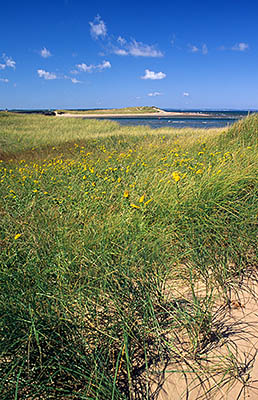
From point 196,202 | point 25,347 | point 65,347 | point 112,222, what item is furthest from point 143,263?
point 196,202

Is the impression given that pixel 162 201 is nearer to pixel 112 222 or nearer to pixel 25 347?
pixel 112 222

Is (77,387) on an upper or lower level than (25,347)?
lower

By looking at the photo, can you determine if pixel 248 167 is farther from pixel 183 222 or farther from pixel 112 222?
pixel 112 222

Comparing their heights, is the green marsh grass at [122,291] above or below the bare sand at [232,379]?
above

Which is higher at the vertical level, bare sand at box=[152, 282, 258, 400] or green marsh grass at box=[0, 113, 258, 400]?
green marsh grass at box=[0, 113, 258, 400]

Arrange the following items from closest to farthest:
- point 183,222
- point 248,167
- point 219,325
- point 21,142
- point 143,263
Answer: point 219,325
point 143,263
point 183,222
point 248,167
point 21,142

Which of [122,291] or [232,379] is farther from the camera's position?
[122,291]

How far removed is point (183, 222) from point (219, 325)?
0.98m

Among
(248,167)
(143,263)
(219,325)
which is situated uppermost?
(248,167)

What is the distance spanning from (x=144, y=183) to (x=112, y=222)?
110cm

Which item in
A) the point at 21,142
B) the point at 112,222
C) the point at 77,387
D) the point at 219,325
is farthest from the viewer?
the point at 21,142

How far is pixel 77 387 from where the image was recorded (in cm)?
122

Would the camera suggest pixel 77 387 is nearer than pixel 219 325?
Yes

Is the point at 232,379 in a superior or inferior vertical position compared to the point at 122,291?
inferior
